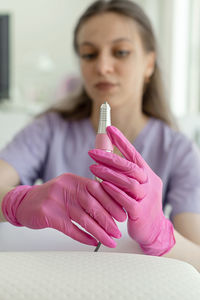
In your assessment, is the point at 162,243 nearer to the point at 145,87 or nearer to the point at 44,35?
the point at 145,87

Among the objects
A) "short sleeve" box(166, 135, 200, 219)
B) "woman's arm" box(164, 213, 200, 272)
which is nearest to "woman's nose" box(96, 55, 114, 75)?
"short sleeve" box(166, 135, 200, 219)

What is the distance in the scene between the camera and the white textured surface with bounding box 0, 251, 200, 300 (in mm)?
345

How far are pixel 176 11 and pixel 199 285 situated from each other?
2705mm

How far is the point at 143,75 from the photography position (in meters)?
1.18

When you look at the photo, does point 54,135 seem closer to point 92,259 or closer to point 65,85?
point 92,259

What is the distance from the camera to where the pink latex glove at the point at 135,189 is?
525mm

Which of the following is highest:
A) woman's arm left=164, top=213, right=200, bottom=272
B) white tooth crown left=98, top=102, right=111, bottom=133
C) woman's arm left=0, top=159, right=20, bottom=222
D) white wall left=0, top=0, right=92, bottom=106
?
white wall left=0, top=0, right=92, bottom=106

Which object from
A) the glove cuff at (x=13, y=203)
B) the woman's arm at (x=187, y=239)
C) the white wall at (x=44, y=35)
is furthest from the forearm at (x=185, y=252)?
the white wall at (x=44, y=35)

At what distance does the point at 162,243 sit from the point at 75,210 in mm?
170

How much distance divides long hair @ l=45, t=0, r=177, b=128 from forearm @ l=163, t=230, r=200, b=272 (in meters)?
0.57

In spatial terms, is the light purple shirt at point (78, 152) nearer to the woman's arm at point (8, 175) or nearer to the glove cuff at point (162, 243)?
the woman's arm at point (8, 175)

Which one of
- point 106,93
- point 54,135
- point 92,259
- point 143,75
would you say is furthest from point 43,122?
point 92,259

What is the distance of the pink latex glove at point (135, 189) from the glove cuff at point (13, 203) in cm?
16

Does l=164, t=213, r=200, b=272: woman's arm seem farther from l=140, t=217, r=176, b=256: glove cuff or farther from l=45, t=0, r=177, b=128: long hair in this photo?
l=45, t=0, r=177, b=128: long hair
